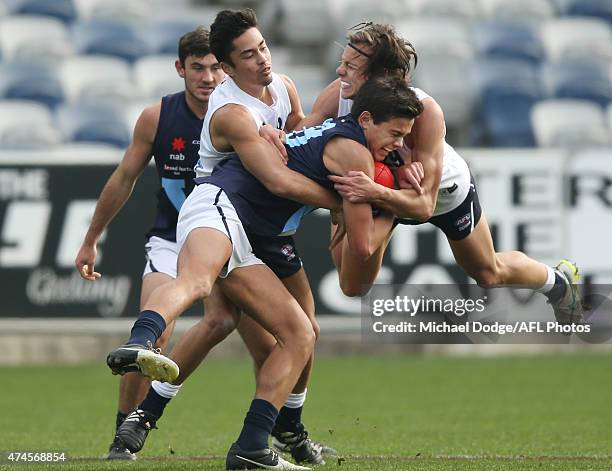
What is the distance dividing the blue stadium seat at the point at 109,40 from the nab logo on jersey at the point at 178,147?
909 centimetres

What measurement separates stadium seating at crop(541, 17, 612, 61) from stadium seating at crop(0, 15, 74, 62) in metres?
6.39

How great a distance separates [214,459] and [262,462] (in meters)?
0.79

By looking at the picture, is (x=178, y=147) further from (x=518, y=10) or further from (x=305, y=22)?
(x=518, y=10)

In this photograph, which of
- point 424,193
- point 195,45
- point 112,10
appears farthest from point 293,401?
point 112,10

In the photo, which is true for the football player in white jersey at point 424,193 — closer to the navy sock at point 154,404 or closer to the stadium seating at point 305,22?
the navy sock at point 154,404

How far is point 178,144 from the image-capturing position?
817 cm

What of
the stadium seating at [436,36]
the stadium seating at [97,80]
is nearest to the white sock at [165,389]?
the stadium seating at [97,80]

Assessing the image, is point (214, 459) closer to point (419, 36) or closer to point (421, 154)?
point (421, 154)

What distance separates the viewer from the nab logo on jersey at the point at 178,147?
26.8 feet

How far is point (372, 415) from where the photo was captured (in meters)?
10.1

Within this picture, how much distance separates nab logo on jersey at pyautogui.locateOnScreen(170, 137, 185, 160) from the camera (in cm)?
816

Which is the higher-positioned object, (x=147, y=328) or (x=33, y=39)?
(x=147, y=328)

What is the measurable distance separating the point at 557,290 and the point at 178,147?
2.58 m

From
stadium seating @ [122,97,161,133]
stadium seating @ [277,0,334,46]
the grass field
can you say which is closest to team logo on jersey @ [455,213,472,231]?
the grass field
